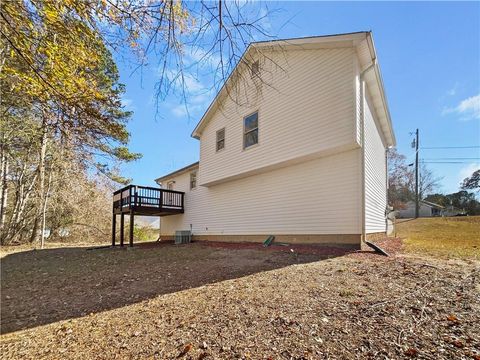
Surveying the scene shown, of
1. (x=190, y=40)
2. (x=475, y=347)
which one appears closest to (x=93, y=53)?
(x=190, y=40)

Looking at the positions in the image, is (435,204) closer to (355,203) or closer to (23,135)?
(355,203)

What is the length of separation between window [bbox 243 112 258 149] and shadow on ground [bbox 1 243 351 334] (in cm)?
477

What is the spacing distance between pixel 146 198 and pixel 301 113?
837 cm

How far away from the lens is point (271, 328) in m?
2.66

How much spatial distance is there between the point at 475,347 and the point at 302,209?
640 cm

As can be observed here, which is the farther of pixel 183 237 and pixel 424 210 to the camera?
pixel 424 210

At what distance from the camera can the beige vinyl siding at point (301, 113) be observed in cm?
731

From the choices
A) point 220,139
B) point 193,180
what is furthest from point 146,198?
point 220,139

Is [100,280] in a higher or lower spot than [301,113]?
lower

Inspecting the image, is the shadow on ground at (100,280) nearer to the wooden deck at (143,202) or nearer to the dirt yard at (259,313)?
the dirt yard at (259,313)

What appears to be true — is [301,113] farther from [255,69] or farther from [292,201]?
[255,69]

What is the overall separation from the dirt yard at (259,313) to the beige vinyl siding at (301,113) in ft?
12.2

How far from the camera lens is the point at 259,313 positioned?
3.02 m

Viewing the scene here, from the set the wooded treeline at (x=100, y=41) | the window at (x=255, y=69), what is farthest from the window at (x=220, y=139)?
the window at (x=255, y=69)
